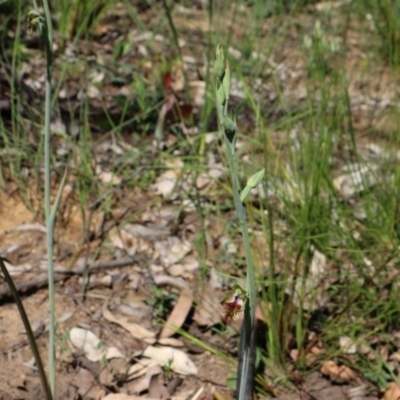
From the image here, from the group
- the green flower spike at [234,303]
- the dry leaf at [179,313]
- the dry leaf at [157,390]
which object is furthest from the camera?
the dry leaf at [179,313]

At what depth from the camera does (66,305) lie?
255cm

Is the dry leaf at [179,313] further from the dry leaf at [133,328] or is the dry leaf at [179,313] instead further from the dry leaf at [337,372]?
the dry leaf at [337,372]

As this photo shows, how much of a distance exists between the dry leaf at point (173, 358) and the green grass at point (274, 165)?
0.80 ft

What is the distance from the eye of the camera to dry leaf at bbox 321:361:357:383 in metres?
2.39

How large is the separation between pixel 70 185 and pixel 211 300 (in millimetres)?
750

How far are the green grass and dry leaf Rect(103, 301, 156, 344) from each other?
0.30 metres

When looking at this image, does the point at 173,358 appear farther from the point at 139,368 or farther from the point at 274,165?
the point at 274,165

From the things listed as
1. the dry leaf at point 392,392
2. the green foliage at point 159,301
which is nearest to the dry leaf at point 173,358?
the green foliage at point 159,301

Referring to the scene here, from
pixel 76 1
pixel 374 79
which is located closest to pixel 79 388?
pixel 76 1

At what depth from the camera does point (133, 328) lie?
98.7 inches

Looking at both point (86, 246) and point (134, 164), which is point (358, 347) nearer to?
point (86, 246)

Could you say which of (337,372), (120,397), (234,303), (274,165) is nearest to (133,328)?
(120,397)

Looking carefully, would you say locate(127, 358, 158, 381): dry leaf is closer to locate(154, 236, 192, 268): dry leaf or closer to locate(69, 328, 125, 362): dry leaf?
locate(69, 328, 125, 362): dry leaf

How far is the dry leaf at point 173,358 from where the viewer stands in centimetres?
239
